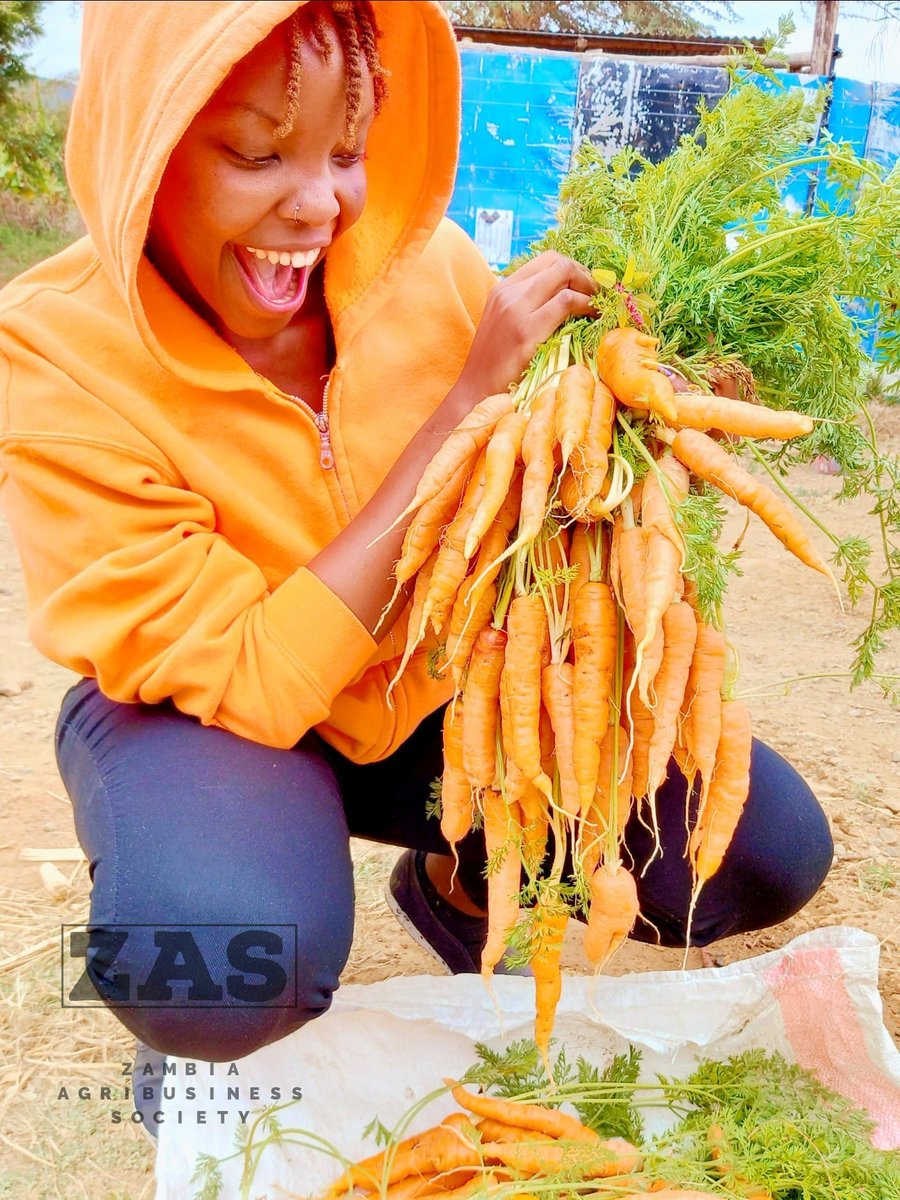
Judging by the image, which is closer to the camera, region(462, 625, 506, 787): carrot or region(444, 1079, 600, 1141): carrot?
region(462, 625, 506, 787): carrot

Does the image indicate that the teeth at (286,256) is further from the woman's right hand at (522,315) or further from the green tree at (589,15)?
the green tree at (589,15)

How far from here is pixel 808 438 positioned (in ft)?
5.11

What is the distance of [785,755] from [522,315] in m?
1.91

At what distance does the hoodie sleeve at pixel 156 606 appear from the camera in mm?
1430

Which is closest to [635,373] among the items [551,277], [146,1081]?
[551,277]

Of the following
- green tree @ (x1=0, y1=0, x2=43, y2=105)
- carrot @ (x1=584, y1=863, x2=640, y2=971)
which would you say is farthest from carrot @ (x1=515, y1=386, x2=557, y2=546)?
green tree @ (x1=0, y1=0, x2=43, y2=105)

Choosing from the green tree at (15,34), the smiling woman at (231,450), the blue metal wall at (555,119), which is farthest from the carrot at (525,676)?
the green tree at (15,34)

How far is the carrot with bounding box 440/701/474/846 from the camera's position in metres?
1.50

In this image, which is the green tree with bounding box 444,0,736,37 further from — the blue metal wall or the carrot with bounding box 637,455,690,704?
the carrot with bounding box 637,455,690,704

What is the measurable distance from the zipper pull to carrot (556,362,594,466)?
0.38m

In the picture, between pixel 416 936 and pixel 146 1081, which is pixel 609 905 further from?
pixel 146 1081

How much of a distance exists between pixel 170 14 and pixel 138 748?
3.06 feet

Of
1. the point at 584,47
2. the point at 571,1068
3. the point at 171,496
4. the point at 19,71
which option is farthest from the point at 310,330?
the point at 19,71

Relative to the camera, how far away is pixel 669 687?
4.55ft
